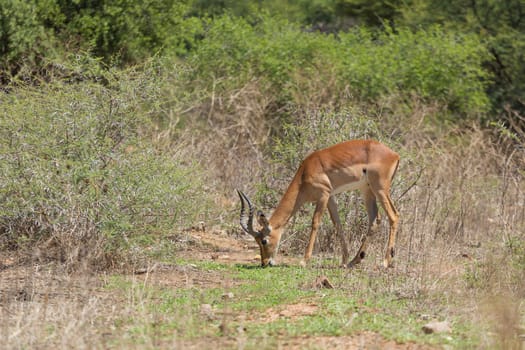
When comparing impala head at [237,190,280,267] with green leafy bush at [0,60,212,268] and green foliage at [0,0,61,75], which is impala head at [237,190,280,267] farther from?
green foliage at [0,0,61,75]

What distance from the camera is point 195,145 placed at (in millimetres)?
15500

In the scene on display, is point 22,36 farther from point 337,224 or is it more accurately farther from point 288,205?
point 337,224

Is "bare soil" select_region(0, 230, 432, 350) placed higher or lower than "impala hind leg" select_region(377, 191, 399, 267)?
lower

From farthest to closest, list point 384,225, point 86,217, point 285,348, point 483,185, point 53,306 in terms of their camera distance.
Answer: point 483,185 → point 384,225 → point 86,217 → point 53,306 → point 285,348

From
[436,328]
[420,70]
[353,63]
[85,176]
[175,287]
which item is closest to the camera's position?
[436,328]

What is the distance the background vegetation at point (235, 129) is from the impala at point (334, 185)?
56 centimetres

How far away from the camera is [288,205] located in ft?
38.4

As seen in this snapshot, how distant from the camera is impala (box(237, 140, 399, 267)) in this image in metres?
11.4

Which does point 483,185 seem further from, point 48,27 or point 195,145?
point 48,27

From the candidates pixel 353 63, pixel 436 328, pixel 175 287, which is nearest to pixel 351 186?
pixel 175 287

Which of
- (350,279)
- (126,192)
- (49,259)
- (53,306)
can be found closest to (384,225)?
(350,279)

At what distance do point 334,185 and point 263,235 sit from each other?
114 cm

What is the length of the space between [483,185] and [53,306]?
8642 millimetres

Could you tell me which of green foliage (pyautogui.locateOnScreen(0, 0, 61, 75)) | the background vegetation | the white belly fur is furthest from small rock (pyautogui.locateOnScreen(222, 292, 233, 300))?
green foliage (pyautogui.locateOnScreen(0, 0, 61, 75))
